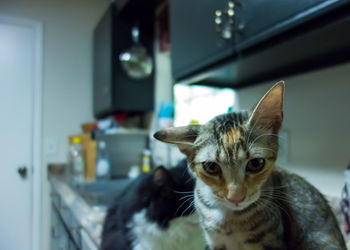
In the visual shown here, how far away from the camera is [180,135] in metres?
0.44

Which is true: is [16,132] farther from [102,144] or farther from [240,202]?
[240,202]

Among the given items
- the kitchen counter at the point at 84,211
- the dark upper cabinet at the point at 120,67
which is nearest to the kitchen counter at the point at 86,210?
the kitchen counter at the point at 84,211

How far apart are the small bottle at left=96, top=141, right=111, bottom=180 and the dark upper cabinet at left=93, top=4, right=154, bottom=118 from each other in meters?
0.29

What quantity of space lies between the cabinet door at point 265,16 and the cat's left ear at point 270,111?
0.22 metres

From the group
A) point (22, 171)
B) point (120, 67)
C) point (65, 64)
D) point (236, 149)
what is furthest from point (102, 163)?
point (236, 149)

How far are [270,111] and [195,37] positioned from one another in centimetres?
50

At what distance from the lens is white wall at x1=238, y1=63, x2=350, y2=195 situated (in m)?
0.77

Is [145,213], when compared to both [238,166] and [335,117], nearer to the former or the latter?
[238,166]

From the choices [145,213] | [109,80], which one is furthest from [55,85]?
[145,213]

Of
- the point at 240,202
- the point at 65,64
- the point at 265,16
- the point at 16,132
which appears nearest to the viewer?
the point at 240,202

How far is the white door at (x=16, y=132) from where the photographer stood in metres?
1.21

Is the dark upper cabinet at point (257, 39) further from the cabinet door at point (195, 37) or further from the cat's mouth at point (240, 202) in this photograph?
the cat's mouth at point (240, 202)

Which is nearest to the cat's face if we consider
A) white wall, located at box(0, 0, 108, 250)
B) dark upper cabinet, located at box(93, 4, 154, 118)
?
dark upper cabinet, located at box(93, 4, 154, 118)

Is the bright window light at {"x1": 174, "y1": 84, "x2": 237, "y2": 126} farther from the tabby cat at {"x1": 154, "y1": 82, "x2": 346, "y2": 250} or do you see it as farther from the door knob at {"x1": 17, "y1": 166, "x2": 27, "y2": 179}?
the door knob at {"x1": 17, "y1": 166, "x2": 27, "y2": 179}
